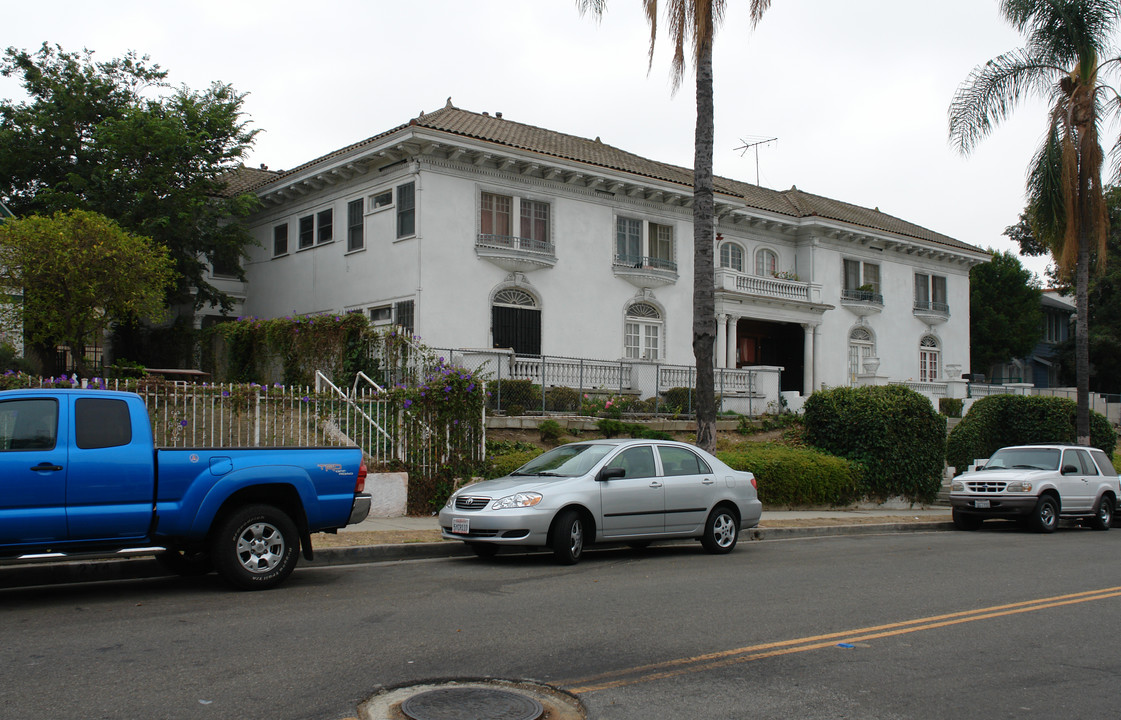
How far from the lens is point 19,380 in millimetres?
12570

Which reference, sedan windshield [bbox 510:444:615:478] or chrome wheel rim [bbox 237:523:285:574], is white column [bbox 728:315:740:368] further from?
chrome wheel rim [bbox 237:523:285:574]

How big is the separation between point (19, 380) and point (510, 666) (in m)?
9.69

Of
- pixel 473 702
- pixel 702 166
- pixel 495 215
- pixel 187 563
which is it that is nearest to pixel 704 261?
pixel 702 166

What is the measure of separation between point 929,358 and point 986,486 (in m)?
21.5

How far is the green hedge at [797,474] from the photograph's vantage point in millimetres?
19062

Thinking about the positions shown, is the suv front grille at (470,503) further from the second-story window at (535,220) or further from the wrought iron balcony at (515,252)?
the second-story window at (535,220)

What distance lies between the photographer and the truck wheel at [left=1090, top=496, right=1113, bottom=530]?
59.9ft

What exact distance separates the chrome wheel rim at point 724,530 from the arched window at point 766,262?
2117cm

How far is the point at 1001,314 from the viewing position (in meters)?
50.3

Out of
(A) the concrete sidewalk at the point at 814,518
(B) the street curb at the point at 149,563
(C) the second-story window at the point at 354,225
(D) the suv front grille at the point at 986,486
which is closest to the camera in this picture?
(B) the street curb at the point at 149,563

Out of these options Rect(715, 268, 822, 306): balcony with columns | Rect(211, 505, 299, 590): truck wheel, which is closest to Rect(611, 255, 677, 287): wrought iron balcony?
Rect(715, 268, 822, 306): balcony with columns

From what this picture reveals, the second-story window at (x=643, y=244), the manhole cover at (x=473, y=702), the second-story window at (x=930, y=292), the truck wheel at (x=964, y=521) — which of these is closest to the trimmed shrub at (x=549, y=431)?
the truck wheel at (x=964, y=521)

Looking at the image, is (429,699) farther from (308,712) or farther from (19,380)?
(19,380)

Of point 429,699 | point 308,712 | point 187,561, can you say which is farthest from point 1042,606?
point 187,561
